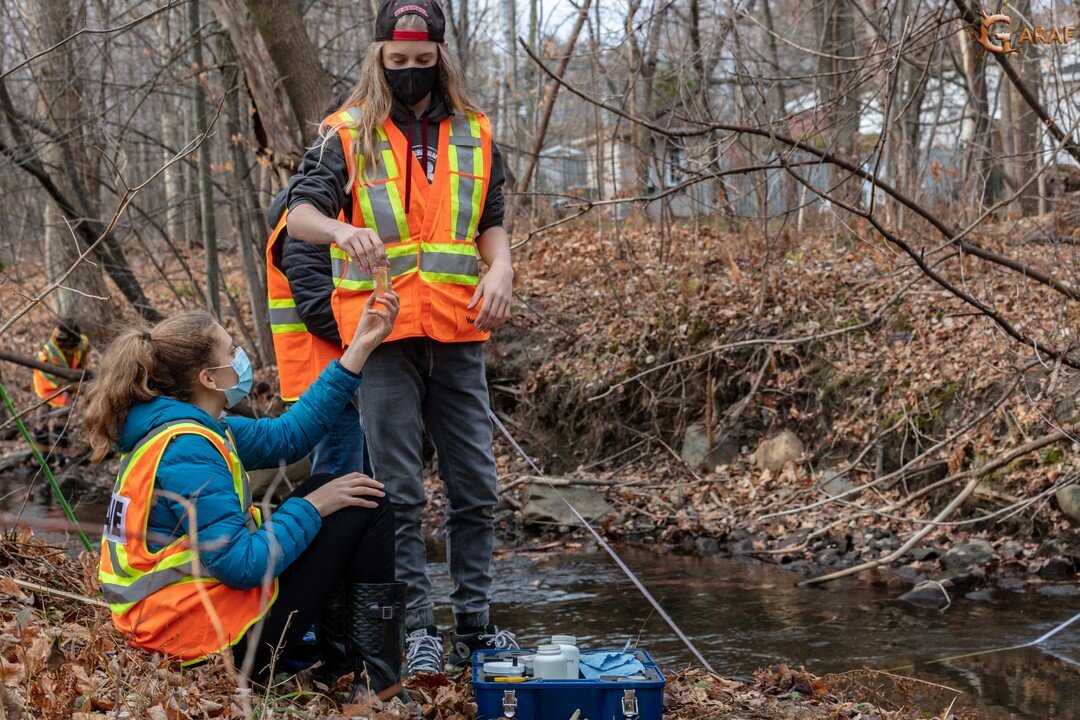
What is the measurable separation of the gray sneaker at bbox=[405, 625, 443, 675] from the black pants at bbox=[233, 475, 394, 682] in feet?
1.41

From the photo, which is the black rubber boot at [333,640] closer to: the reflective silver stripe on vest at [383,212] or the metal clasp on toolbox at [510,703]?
the metal clasp on toolbox at [510,703]

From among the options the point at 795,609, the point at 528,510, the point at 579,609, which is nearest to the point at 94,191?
the point at 528,510

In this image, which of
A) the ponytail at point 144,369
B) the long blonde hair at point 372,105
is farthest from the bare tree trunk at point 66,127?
the ponytail at point 144,369

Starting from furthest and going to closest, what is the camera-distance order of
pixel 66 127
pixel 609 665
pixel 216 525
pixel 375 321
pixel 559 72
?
pixel 66 127, pixel 559 72, pixel 375 321, pixel 609 665, pixel 216 525

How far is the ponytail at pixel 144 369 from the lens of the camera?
3.17 m

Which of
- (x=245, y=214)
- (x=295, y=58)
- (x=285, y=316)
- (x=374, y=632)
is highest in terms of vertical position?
(x=295, y=58)

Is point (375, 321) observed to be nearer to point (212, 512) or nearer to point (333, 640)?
point (212, 512)

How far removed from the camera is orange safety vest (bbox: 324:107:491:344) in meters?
3.76

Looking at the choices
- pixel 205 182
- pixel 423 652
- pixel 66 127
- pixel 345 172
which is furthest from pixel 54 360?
pixel 423 652

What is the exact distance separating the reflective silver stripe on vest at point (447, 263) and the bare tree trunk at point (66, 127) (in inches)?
235

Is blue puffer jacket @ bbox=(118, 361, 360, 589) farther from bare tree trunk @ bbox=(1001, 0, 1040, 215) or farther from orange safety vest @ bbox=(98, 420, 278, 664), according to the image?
bare tree trunk @ bbox=(1001, 0, 1040, 215)

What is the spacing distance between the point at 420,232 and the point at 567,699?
1647mm

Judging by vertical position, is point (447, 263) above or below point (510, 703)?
above

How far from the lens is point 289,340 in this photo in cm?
517
